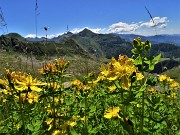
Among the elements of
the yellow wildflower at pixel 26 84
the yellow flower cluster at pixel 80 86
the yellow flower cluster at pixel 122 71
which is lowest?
the yellow flower cluster at pixel 80 86

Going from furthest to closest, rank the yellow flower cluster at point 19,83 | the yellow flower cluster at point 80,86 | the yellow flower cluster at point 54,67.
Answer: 1. the yellow flower cluster at point 80,86
2. the yellow flower cluster at point 54,67
3. the yellow flower cluster at point 19,83

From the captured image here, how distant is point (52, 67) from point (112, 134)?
1.06m

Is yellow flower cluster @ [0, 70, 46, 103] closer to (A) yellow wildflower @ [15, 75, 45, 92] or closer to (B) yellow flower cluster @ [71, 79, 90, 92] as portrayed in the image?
(A) yellow wildflower @ [15, 75, 45, 92]

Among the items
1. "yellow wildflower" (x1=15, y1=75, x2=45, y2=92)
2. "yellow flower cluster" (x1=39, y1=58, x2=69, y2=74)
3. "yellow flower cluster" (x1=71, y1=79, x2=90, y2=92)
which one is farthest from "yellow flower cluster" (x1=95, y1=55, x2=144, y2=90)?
"yellow flower cluster" (x1=71, y1=79, x2=90, y2=92)

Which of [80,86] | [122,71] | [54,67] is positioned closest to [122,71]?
[122,71]

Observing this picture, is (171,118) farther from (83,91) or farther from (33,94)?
(33,94)

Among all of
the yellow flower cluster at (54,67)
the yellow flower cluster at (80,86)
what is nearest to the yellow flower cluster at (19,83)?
the yellow flower cluster at (54,67)

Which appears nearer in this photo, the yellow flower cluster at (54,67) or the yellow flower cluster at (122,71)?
the yellow flower cluster at (122,71)

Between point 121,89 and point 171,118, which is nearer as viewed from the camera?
point 121,89

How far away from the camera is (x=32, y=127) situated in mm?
3082

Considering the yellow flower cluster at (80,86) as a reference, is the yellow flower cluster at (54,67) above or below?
above

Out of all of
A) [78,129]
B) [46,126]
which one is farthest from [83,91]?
[46,126]

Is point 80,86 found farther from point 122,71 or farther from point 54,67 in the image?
point 122,71

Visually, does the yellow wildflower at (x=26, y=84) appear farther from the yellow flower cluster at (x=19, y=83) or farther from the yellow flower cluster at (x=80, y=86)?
the yellow flower cluster at (x=80, y=86)
